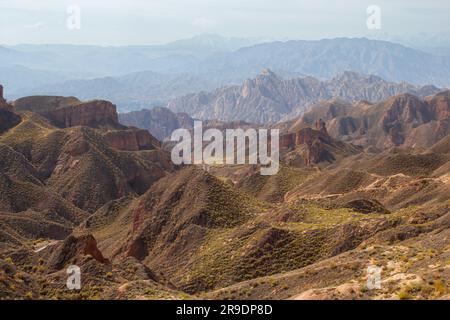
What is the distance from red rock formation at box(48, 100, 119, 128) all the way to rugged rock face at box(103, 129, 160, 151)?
15419 millimetres

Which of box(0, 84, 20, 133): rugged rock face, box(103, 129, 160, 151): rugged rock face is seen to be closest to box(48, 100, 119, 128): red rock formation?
box(103, 129, 160, 151): rugged rock face

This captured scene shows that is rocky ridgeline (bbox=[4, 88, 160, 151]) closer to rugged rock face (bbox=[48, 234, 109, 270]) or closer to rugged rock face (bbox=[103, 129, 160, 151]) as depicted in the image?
rugged rock face (bbox=[103, 129, 160, 151])

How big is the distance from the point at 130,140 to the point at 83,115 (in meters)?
22.5

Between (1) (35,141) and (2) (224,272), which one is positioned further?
(1) (35,141)

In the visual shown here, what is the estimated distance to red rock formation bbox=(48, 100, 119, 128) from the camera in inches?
7170

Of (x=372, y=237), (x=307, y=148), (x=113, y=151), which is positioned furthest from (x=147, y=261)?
(x=307, y=148)

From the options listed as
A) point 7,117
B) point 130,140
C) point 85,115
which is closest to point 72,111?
point 85,115

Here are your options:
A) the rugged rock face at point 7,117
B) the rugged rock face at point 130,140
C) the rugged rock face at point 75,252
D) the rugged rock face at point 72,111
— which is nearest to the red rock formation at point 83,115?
the rugged rock face at point 72,111

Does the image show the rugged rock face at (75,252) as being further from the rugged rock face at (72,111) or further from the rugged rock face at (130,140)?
the rugged rock face at (72,111)

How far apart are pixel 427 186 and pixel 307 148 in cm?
10662

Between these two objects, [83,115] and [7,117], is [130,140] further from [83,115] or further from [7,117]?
[7,117]

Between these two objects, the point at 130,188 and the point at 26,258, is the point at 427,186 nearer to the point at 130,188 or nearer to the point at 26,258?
the point at 26,258

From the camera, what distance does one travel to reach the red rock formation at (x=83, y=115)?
182 meters

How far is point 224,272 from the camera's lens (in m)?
48.6
